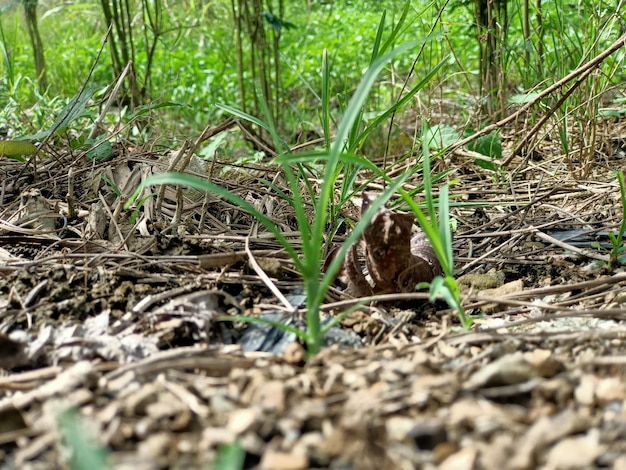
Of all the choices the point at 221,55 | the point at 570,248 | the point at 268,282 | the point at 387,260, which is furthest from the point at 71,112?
the point at 221,55

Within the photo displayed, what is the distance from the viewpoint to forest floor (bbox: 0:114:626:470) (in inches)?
31.7

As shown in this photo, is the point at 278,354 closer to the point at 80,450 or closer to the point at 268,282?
the point at 268,282

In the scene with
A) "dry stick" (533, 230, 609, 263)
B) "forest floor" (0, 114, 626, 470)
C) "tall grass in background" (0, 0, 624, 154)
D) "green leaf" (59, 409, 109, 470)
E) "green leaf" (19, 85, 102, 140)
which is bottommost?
"dry stick" (533, 230, 609, 263)

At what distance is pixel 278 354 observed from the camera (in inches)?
47.1

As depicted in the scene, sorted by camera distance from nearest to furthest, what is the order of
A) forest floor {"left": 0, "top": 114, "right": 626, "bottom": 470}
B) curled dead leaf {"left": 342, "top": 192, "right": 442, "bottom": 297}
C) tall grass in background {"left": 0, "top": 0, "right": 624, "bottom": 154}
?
forest floor {"left": 0, "top": 114, "right": 626, "bottom": 470}
curled dead leaf {"left": 342, "top": 192, "right": 442, "bottom": 297}
tall grass in background {"left": 0, "top": 0, "right": 624, "bottom": 154}

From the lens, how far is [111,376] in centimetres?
102

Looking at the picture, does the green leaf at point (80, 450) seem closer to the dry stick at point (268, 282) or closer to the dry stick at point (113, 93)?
the dry stick at point (268, 282)

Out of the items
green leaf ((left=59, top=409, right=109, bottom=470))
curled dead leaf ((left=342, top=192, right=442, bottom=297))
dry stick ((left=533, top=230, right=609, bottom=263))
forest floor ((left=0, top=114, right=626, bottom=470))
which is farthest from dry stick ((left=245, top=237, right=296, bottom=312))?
dry stick ((left=533, top=230, right=609, bottom=263))

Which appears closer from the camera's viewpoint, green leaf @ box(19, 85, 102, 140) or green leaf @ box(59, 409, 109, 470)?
green leaf @ box(59, 409, 109, 470)

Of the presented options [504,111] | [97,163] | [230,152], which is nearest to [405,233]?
[97,163]

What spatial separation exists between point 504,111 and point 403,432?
94.9 inches

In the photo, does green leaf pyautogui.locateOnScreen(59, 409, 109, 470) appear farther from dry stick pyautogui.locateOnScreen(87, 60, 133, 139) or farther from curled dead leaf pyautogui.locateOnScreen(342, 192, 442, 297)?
dry stick pyautogui.locateOnScreen(87, 60, 133, 139)

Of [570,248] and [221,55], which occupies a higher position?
[221,55]

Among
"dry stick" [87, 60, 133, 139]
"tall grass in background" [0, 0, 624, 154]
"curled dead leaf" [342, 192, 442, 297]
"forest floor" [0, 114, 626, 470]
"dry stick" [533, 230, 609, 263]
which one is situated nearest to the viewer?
"forest floor" [0, 114, 626, 470]
